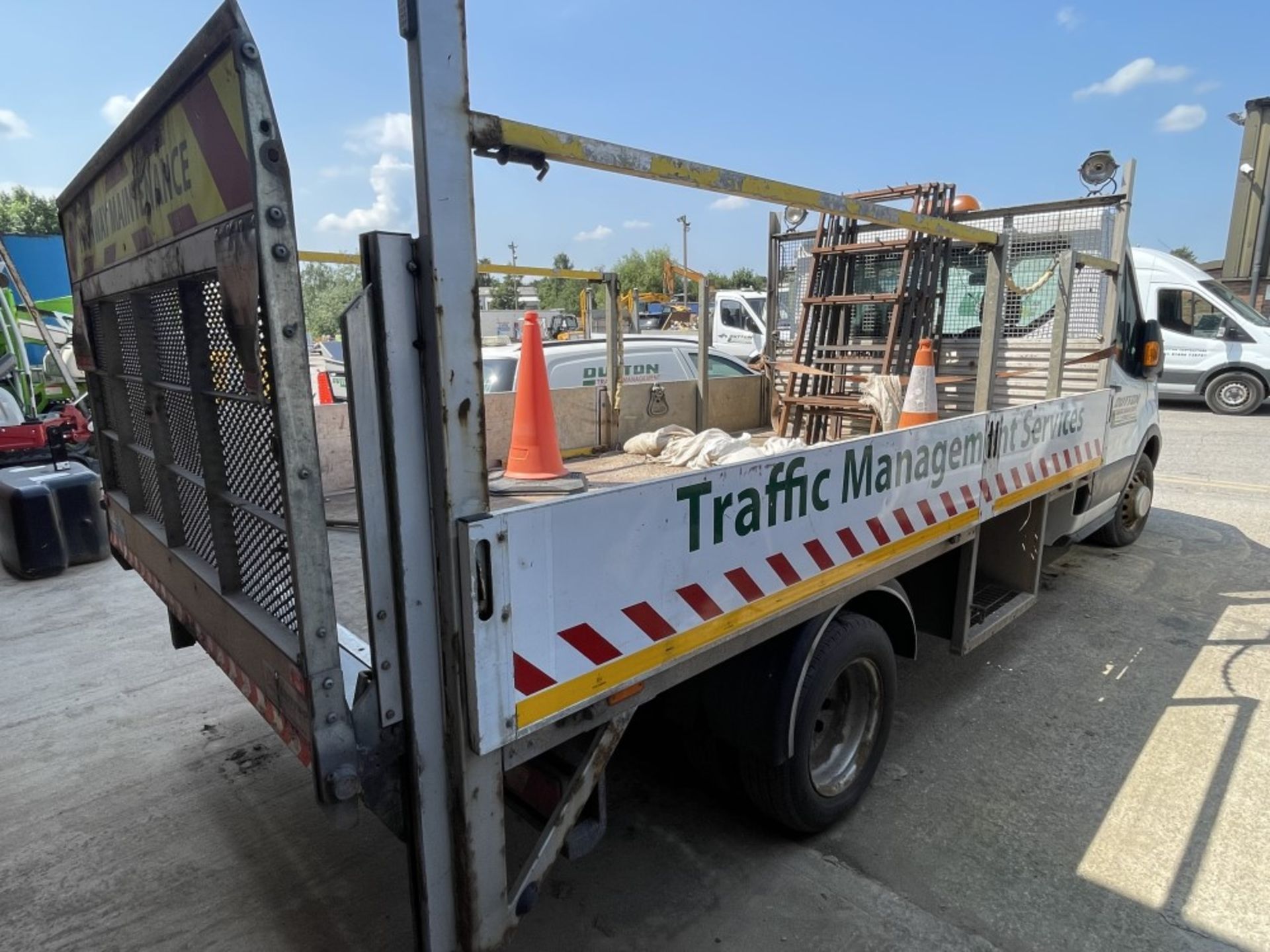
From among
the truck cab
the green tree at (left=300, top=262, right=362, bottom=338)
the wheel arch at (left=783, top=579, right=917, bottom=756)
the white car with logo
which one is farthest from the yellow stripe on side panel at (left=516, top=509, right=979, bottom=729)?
the truck cab

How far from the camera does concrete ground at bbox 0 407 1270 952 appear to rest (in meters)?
2.40

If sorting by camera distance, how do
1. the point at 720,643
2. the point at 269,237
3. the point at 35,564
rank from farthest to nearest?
the point at 35,564
the point at 720,643
the point at 269,237

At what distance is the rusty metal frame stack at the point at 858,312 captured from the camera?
17.6 feet

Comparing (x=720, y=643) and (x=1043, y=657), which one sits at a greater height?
(x=720, y=643)

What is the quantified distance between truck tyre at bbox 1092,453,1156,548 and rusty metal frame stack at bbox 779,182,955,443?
6.85 feet

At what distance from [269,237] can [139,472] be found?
1.92 meters

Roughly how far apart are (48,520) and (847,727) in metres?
6.03

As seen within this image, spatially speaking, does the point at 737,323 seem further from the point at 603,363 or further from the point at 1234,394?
the point at 603,363

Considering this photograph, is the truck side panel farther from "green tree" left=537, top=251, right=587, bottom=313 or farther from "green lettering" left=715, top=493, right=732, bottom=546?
"green tree" left=537, top=251, right=587, bottom=313

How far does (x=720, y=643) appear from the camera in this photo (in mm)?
2182

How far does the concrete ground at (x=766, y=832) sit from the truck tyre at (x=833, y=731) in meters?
0.18

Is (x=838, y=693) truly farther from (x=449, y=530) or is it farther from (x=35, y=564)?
(x=35, y=564)

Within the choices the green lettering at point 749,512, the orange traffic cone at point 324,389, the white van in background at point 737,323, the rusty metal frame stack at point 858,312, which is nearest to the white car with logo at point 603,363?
the rusty metal frame stack at point 858,312

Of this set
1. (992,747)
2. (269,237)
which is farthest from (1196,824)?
(269,237)
